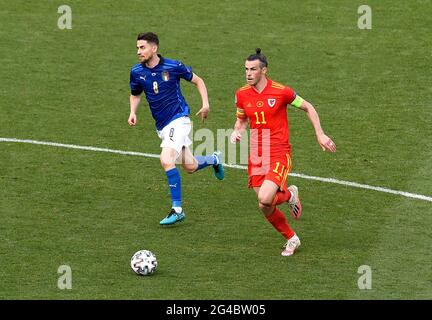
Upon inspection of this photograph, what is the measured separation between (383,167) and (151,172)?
3.86 meters

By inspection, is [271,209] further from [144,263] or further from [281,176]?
[144,263]

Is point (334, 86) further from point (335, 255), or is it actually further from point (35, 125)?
point (335, 255)

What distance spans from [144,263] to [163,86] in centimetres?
371

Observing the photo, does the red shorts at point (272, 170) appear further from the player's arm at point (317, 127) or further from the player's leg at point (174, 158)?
the player's leg at point (174, 158)

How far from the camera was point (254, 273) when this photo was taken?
17.2m

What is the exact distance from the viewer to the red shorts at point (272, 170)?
1800 centimetres

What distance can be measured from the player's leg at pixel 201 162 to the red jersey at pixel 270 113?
2.04m

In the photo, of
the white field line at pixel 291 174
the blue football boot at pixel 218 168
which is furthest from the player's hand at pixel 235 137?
the white field line at pixel 291 174

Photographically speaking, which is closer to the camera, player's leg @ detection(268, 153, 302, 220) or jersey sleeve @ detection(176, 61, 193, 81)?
player's leg @ detection(268, 153, 302, 220)

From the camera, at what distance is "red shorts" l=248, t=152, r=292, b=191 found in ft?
59.1

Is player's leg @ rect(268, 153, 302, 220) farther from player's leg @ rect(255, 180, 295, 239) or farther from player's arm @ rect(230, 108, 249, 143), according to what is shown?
player's arm @ rect(230, 108, 249, 143)

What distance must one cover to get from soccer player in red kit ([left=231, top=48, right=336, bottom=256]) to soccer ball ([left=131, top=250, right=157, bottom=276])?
1.82 metres

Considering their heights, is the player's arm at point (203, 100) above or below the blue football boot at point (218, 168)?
above

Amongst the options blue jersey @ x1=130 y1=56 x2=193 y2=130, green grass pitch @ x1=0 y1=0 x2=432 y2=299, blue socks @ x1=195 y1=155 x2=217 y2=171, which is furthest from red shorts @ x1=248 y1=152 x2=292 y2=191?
blue socks @ x1=195 y1=155 x2=217 y2=171
